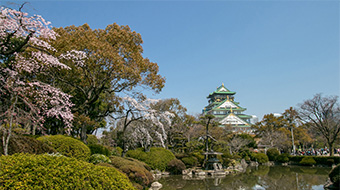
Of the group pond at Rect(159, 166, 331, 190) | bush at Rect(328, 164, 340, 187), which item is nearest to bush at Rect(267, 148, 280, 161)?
pond at Rect(159, 166, 331, 190)

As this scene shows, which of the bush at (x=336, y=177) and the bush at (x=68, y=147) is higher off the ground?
the bush at (x=68, y=147)

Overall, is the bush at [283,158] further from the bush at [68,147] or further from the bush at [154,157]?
the bush at [68,147]

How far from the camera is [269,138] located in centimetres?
3281

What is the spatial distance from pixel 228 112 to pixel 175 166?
149 feet

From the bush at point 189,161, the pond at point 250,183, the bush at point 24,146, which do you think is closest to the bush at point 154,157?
the pond at point 250,183

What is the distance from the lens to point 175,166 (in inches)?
685

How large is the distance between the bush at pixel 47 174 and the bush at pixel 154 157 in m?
11.7

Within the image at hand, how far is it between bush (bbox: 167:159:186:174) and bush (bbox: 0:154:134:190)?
13510mm

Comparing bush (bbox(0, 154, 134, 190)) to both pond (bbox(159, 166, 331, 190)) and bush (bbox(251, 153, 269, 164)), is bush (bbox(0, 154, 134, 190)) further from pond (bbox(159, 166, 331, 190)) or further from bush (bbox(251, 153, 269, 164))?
bush (bbox(251, 153, 269, 164))

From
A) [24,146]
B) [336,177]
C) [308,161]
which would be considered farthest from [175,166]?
[308,161]

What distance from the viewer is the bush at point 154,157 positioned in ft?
51.3

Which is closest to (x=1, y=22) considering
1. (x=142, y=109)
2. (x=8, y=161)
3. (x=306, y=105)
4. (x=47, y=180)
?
(x=8, y=161)

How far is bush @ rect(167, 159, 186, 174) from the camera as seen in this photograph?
1727 cm

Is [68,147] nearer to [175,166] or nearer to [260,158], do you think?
[175,166]
